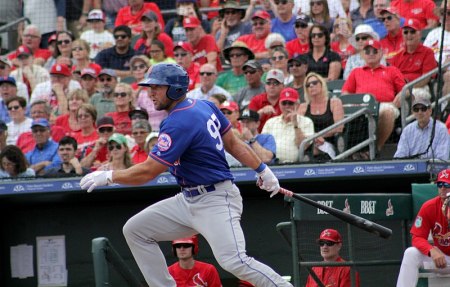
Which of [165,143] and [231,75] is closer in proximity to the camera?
[165,143]

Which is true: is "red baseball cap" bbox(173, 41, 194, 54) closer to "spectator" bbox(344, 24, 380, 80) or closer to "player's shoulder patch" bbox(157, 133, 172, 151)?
"spectator" bbox(344, 24, 380, 80)

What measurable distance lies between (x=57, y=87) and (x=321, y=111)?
3.71 m

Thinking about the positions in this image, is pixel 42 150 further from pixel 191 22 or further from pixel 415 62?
pixel 415 62

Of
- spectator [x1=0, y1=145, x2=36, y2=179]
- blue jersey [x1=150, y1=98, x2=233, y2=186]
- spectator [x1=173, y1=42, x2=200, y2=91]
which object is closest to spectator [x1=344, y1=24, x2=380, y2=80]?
spectator [x1=173, y1=42, x2=200, y2=91]

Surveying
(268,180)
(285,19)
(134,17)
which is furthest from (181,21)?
(268,180)

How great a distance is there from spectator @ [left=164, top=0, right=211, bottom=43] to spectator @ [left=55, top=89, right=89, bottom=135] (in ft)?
6.57

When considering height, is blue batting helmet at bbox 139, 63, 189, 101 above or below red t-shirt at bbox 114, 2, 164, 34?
below

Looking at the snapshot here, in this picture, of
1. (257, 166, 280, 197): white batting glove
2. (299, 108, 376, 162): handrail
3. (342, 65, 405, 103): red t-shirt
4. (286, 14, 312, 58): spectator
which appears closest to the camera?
(257, 166, 280, 197): white batting glove

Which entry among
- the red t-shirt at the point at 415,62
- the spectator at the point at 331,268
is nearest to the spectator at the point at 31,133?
the red t-shirt at the point at 415,62

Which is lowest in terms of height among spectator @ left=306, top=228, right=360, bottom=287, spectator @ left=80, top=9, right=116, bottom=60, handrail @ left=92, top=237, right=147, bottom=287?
spectator @ left=306, top=228, right=360, bottom=287

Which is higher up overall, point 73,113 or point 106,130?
point 73,113

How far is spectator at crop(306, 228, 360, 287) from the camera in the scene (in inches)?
304

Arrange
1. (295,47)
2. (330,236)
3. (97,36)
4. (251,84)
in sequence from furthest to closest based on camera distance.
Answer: (97,36) < (295,47) < (251,84) < (330,236)

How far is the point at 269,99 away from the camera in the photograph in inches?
421
